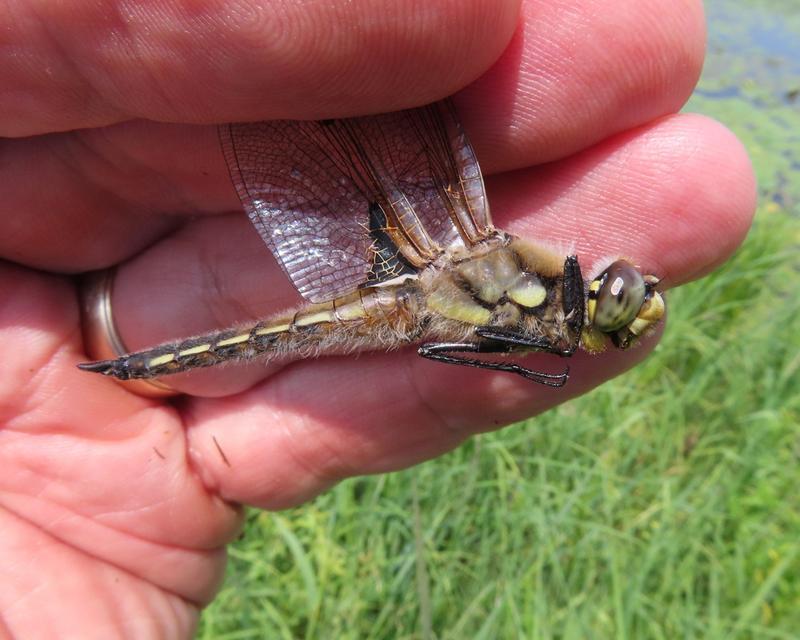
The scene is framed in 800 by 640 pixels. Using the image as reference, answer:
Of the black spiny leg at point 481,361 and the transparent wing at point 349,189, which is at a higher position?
the transparent wing at point 349,189

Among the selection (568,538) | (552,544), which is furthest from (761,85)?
(552,544)

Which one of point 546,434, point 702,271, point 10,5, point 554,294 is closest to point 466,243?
point 554,294

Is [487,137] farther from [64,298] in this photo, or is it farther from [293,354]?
[64,298]

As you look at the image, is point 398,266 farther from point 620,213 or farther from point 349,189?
point 620,213

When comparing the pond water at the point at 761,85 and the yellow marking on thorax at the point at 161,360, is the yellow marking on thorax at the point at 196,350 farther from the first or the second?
the pond water at the point at 761,85

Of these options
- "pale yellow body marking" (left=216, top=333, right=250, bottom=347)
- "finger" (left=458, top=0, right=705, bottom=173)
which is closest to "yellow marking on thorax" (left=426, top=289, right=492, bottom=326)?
"finger" (left=458, top=0, right=705, bottom=173)

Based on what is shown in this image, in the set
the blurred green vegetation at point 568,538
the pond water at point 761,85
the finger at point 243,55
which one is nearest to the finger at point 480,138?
the finger at point 243,55
